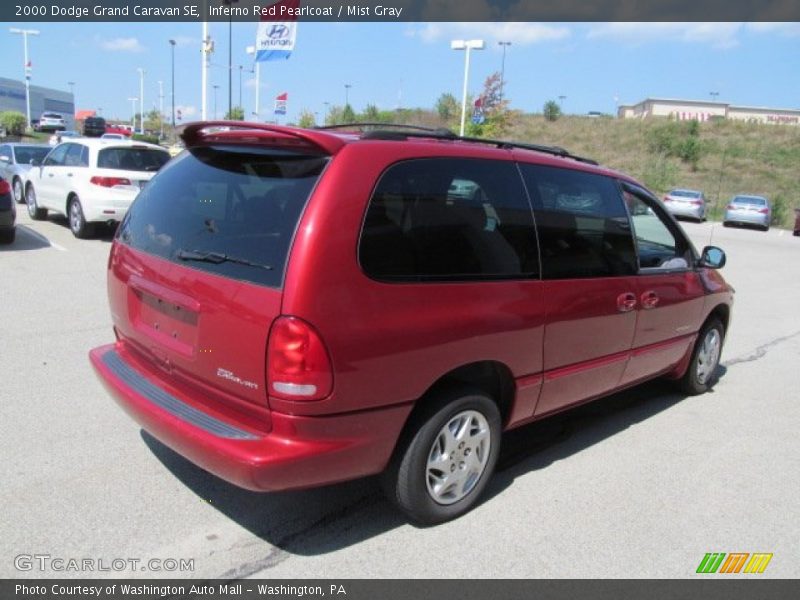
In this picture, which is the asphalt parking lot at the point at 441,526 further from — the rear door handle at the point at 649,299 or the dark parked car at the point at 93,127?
the dark parked car at the point at 93,127

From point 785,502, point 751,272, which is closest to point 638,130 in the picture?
point 751,272

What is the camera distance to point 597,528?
3381 mm

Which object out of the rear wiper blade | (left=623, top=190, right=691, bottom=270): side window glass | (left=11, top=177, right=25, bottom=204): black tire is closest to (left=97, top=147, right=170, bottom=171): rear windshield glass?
(left=11, top=177, right=25, bottom=204): black tire

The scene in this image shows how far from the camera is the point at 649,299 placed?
4.37 metres

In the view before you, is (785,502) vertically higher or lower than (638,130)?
lower

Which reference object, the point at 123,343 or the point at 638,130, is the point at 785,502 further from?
the point at 638,130

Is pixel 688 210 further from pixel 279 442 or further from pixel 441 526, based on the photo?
pixel 279 442

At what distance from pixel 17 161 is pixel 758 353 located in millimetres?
15758

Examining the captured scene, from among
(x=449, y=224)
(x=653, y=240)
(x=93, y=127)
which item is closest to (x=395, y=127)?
(x=449, y=224)

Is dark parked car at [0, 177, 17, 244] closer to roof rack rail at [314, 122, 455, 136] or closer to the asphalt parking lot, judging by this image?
the asphalt parking lot

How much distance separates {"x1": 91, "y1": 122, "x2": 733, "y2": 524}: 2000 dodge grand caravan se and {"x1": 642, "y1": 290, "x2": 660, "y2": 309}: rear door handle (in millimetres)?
315
